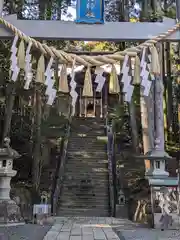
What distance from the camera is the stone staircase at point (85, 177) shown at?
10805 mm

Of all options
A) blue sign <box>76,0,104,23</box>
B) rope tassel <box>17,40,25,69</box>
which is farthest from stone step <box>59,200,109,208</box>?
blue sign <box>76,0,104,23</box>

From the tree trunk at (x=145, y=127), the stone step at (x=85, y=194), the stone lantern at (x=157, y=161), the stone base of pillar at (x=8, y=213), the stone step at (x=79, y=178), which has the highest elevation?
the tree trunk at (x=145, y=127)

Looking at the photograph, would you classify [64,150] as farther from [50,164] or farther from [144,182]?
[144,182]

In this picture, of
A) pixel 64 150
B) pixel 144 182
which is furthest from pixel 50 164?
pixel 144 182

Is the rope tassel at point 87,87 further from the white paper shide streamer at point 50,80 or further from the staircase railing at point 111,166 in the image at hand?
the staircase railing at point 111,166

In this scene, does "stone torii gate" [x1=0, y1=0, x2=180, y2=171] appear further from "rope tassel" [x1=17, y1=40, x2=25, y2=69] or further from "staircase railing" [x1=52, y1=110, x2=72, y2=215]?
"staircase railing" [x1=52, y1=110, x2=72, y2=215]

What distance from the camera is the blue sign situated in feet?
11.8

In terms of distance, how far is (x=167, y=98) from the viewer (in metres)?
15.3

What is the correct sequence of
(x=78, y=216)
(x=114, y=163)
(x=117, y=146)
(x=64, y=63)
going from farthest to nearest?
(x=117, y=146), (x=114, y=163), (x=78, y=216), (x=64, y=63)

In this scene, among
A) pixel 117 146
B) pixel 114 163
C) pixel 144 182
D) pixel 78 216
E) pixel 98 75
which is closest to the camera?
pixel 98 75

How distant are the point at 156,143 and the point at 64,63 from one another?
512 centimetres

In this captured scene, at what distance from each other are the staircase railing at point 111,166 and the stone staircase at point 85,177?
0.19 m

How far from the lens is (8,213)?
7.20 metres

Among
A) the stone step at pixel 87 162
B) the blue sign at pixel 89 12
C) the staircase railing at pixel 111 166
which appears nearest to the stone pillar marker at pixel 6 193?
the staircase railing at pixel 111 166
